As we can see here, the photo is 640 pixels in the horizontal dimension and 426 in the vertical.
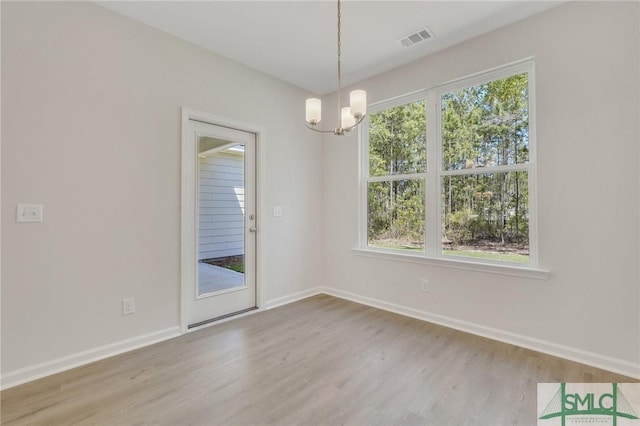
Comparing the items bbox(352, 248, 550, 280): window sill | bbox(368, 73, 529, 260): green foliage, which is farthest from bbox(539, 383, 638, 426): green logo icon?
bbox(368, 73, 529, 260): green foliage

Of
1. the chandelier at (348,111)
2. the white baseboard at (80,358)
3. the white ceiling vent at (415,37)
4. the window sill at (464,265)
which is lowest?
the white baseboard at (80,358)

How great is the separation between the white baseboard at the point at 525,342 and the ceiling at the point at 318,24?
2.78 meters

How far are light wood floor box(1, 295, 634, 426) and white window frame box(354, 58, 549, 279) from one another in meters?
0.69

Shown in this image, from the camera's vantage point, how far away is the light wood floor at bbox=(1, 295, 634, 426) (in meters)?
1.71

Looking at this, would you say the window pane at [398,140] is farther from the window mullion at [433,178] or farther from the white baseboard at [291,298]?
the white baseboard at [291,298]

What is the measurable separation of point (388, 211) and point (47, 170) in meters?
3.21

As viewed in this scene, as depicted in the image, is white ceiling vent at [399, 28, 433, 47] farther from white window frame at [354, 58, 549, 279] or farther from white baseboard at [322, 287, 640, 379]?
white baseboard at [322, 287, 640, 379]

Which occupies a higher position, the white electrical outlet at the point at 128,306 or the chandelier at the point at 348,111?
the chandelier at the point at 348,111

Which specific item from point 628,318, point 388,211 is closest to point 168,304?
point 388,211

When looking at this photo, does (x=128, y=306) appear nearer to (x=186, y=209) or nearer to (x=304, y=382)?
(x=186, y=209)

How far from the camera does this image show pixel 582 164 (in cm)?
229

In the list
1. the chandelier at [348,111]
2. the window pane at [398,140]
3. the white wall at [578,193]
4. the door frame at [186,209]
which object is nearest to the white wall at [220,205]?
the door frame at [186,209]

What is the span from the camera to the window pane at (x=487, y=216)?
2666mm

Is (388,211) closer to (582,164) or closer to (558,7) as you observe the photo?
(582,164)
